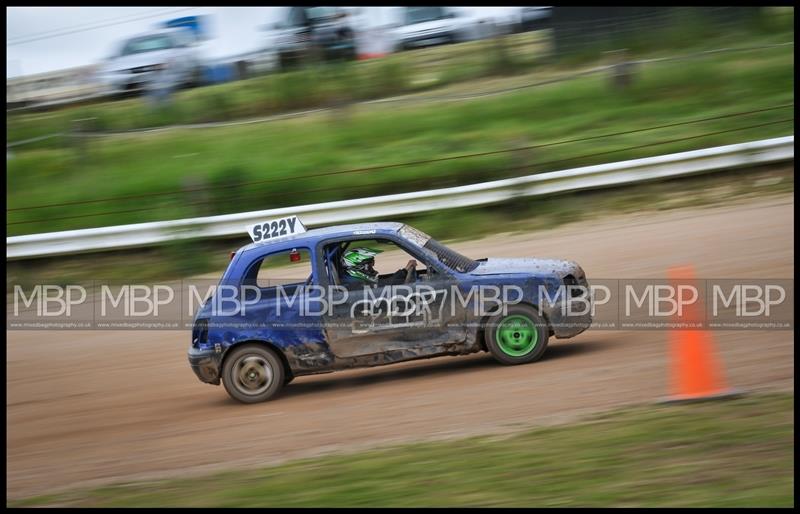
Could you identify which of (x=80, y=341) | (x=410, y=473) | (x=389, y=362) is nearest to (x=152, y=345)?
(x=80, y=341)

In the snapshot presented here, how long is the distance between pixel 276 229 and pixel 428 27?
12.0 m

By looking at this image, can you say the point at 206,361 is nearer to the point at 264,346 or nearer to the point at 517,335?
the point at 264,346

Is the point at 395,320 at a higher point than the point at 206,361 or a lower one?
higher

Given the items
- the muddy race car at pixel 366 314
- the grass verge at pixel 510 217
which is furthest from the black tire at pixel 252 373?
the grass verge at pixel 510 217

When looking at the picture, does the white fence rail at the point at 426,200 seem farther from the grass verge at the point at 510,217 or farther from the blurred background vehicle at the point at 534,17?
the blurred background vehicle at the point at 534,17

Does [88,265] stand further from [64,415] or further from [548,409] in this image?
[548,409]

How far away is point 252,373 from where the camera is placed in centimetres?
883

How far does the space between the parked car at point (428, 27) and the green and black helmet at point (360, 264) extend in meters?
11.9

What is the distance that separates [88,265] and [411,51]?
29.5 ft

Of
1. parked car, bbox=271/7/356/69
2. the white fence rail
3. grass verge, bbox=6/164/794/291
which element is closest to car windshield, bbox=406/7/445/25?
parked car, bbox=271/7/356/69

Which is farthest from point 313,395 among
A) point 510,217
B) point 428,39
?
point 428,39

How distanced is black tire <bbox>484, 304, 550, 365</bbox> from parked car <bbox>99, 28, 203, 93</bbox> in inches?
515

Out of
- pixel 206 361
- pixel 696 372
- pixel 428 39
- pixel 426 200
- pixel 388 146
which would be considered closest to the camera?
pixel 696 372

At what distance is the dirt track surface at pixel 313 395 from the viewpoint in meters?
7.49
